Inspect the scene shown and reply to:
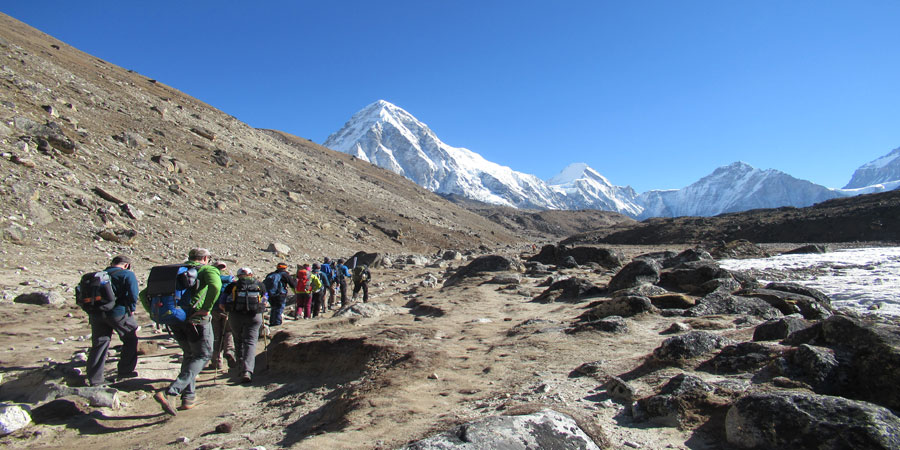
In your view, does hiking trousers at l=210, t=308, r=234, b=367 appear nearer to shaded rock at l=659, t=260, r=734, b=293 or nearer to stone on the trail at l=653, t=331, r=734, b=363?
stone on the trail at l=653, t=331, r=734, b=363

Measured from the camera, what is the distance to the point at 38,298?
10961mm

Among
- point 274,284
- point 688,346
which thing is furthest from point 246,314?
point 688,346

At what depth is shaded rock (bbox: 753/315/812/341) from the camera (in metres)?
5.98

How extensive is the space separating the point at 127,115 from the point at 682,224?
2848 inches

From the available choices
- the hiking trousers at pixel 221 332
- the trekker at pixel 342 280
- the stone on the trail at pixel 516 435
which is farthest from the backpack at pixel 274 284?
the stone on the trail at pixel 516 435

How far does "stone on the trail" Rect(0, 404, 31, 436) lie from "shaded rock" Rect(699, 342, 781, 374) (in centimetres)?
824

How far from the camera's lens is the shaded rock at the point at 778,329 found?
598 cm

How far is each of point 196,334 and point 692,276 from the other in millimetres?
13771

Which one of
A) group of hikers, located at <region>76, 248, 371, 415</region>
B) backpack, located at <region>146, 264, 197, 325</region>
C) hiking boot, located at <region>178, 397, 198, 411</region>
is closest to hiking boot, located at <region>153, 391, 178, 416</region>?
group of hikers, located at <region>76, 248, 371, 415</region>

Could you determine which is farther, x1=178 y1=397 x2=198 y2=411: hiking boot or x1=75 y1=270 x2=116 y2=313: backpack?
x1=75 y1=270 x2=116 y2=313: backpack

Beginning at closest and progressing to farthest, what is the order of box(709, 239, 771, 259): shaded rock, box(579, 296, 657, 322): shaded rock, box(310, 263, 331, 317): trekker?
box(579, 296, 657, 322): shaded rock < box(310, 263, 331, 317): trekker < box(709, 239, 771, 259): shaded rock

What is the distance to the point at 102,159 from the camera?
77.9 ft

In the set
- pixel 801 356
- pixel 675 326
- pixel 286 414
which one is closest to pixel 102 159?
pixel 286 414

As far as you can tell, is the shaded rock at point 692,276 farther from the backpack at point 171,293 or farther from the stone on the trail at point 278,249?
the stone on the trail at point 278,249
